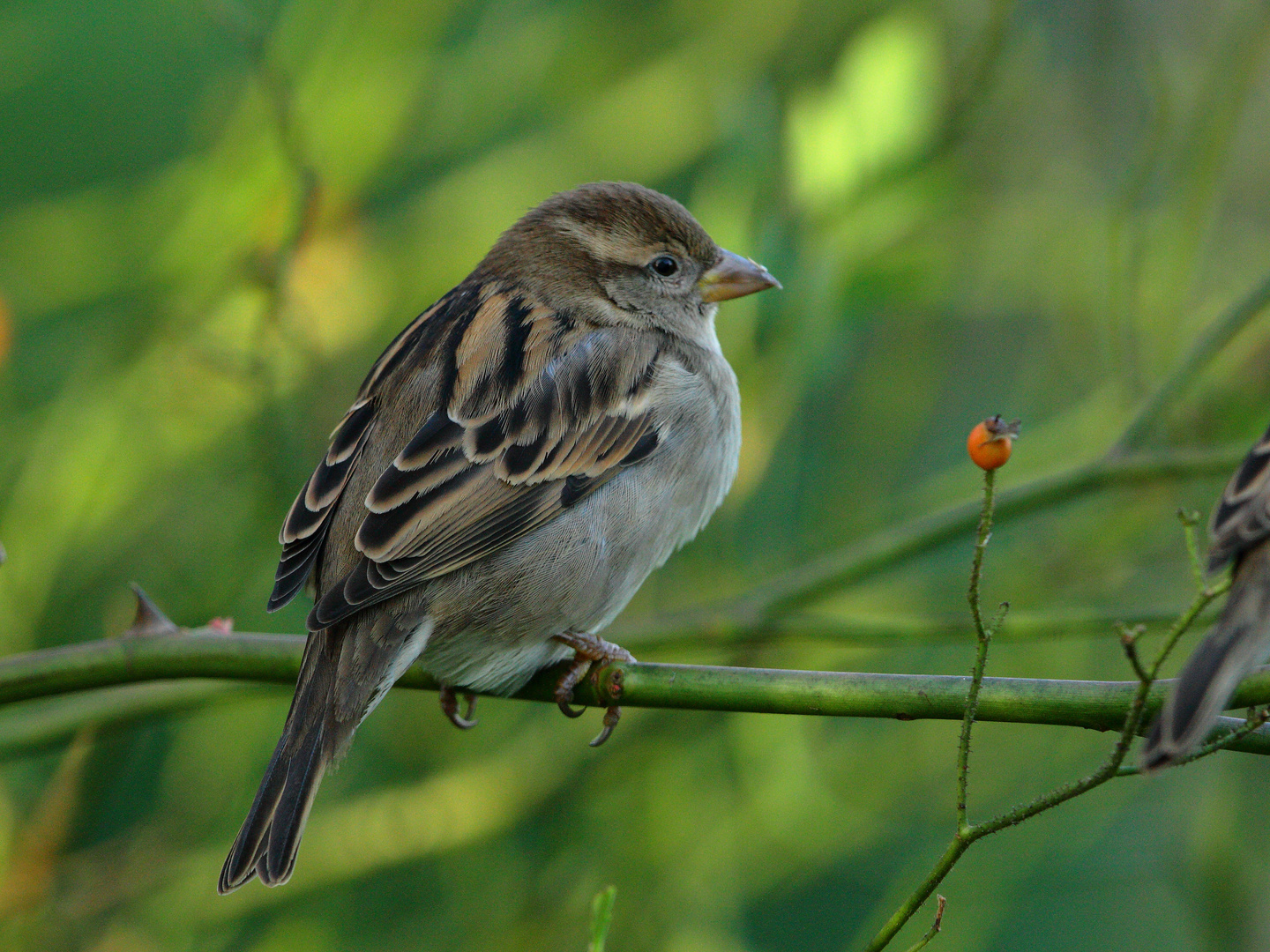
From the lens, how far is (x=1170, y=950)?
14.3 ft

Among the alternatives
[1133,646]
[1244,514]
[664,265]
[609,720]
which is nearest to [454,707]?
[609,720]

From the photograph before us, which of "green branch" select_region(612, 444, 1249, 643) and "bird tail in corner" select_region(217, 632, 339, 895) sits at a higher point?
"bird tail in corner" select_region(217, 632, 339, 895)

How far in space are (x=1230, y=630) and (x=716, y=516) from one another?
1776 mm

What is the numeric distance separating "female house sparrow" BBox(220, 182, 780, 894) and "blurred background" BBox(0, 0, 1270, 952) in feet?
0.96

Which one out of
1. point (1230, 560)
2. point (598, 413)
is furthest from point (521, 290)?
point (1230, 560)

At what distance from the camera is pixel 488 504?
2.88 meters

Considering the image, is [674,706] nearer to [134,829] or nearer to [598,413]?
[598,413]

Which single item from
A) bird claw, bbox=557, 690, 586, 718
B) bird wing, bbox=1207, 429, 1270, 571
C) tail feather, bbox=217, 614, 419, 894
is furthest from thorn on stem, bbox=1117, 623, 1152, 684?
tail feather, bbox=217, 614, 419, 894

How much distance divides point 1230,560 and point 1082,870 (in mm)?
1593

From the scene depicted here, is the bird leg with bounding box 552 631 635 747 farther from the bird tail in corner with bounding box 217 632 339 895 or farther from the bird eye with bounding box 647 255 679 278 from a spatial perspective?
the bird eye with bounding box 647 255 679 278

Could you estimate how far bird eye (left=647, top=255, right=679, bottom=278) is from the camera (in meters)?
3.58

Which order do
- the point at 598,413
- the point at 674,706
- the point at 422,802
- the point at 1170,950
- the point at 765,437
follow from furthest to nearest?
the point at 1170,950, the point at 765,437, the point at 422,802, the point at 598,413, the point at 674,706

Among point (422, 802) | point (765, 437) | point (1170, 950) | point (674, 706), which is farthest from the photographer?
point (1170, 950)

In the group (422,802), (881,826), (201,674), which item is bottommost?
(881,826)
